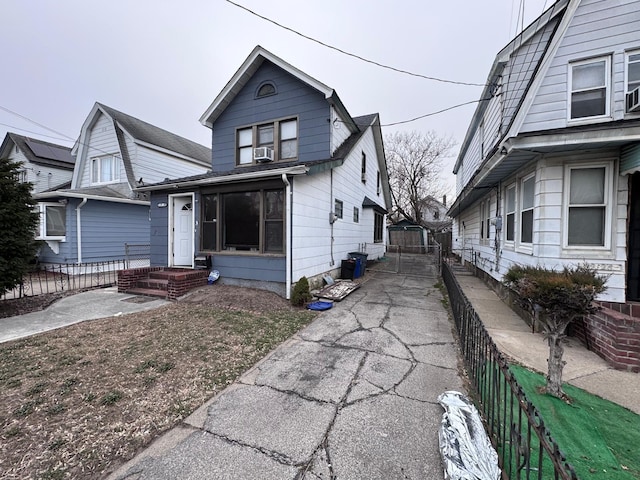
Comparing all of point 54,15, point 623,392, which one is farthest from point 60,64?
point 623,392

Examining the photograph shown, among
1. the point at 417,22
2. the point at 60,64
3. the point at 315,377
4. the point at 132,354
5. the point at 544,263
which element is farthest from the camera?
the point at 60,64

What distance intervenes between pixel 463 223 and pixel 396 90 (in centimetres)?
814

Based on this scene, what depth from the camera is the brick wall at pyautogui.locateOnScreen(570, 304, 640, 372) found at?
3441mm

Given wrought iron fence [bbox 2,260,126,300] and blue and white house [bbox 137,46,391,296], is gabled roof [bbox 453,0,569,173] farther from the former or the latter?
wrought iron fence [bbox 2,260,126,300]

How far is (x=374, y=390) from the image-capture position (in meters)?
3.01

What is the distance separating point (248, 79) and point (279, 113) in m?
1.82

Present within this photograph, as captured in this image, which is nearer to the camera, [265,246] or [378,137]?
[265,246]

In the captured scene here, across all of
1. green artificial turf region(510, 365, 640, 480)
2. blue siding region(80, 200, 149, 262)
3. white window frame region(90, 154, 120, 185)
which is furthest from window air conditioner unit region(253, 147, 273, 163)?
white window frame region(90, 154, 120, 185)

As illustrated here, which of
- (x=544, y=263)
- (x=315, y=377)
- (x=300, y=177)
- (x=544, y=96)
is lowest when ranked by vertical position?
(x=315, y=377)

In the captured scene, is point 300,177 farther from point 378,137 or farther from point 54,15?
point 54,15

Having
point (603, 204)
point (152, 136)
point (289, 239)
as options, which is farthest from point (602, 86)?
point (152, 136)

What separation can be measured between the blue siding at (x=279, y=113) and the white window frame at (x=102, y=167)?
6844 millimetres

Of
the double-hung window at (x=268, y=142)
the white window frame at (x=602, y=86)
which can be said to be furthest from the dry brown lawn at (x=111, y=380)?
the white window frame at (x=602, y=86)

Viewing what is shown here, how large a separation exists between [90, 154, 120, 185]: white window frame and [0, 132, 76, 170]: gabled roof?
489 cm
